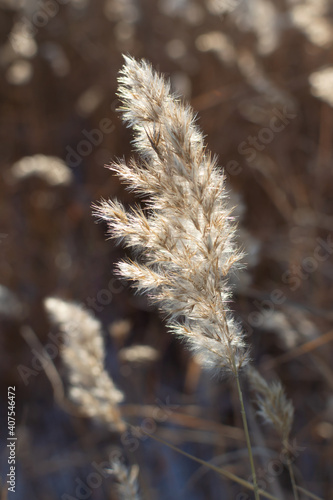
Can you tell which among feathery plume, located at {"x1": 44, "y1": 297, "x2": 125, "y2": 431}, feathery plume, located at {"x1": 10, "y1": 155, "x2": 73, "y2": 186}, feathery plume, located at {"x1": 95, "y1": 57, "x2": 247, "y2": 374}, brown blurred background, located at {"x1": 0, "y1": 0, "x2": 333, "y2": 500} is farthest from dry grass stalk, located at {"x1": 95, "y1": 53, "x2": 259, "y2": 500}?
feathery plume, located at {"x1": 10, "y1": 155, "x2": 73, "y2": 186}

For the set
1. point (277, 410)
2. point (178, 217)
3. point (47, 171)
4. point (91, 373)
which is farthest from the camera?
point (47, 171)

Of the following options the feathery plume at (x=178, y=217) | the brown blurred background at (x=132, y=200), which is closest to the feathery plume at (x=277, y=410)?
the feathery plume at (x=178, y=217)

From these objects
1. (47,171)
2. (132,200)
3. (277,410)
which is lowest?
(277,410)

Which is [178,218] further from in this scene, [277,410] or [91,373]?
[91,373]

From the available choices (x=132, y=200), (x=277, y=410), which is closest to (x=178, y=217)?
(x=277, y=410)

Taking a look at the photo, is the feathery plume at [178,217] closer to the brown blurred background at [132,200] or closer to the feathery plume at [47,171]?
the brown blurred background at [132,200]

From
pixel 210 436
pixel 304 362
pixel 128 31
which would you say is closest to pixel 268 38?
pixel 128 31

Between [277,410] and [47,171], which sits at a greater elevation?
[47,171]
